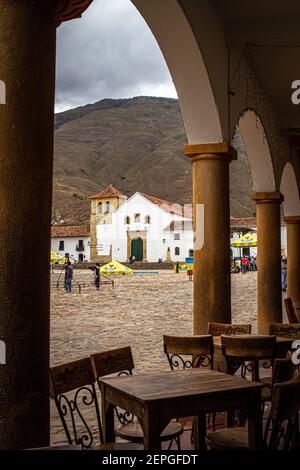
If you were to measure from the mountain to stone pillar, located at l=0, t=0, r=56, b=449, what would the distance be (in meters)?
87.9

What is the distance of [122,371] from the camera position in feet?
12.4

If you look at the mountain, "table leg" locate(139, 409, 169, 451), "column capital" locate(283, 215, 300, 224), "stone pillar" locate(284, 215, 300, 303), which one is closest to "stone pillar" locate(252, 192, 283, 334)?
"stone pillar" locate(284, 215, 300, 303)

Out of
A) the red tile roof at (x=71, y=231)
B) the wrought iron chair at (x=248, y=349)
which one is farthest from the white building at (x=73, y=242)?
the wrought iron chair at (x=248, y=349)

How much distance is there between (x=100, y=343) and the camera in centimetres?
1014

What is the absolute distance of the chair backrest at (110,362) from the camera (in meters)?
3.51

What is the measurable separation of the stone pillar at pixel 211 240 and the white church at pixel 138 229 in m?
47.1

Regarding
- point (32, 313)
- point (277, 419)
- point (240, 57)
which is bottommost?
point (277, 419)

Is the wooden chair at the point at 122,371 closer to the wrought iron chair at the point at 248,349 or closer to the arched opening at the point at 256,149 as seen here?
the wrought iron chair at the point at 248,349

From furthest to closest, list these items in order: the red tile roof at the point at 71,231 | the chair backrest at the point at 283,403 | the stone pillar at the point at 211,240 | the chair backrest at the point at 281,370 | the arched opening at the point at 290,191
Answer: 1. the red tile roof at the point at 71,231
2. the arched opening at the point at 290,191
3. the stone pillar at the point at 211,240
4. the chair backrest at the point at 281,370
5. the chair backrest at the point at 283,403

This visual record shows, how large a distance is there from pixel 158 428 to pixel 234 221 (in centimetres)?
Result: 5319

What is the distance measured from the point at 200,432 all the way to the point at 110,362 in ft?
2.30

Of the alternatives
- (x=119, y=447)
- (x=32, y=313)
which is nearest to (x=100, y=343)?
(x=119, y=447)

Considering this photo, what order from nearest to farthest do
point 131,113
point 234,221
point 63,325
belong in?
point 63,325
point 234,221
point 131,113

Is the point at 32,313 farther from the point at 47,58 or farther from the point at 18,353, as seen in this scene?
the point at 47,58
